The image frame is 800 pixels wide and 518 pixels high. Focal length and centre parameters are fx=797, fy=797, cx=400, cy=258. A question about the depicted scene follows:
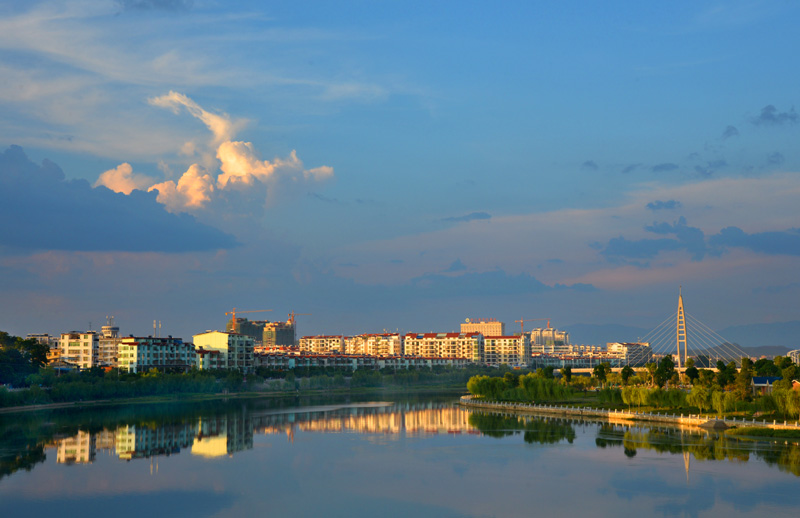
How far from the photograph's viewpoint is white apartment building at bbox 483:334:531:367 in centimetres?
18062

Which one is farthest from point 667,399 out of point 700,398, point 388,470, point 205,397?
point 205,397

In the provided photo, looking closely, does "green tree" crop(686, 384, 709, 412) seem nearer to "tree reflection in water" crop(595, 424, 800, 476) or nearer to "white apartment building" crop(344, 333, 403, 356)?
"tree reflection in water" crop(595, 424, 800, 476)

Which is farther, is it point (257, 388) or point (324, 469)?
point (257, 388)

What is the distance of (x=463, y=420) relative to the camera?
5862cm

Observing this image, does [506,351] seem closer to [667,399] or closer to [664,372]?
[664,372]

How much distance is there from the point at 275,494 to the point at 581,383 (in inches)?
2544

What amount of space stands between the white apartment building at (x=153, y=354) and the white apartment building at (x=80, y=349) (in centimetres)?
539

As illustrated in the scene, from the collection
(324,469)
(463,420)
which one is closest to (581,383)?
(463,420)

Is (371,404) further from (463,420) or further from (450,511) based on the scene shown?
(450,511)

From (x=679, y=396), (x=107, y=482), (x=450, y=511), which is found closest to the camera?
(x=450, y=511)

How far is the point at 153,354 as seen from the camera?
330 ft

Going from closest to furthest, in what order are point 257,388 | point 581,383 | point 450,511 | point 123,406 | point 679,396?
point 450,511 < point 679,396 < point 123,406 < point 581,383 < point 257,388

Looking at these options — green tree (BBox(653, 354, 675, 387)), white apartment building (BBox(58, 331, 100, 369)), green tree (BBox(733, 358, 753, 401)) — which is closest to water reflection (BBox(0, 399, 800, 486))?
green tree (BBox(733, 358, 753, 401))

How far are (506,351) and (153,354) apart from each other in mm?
98420
